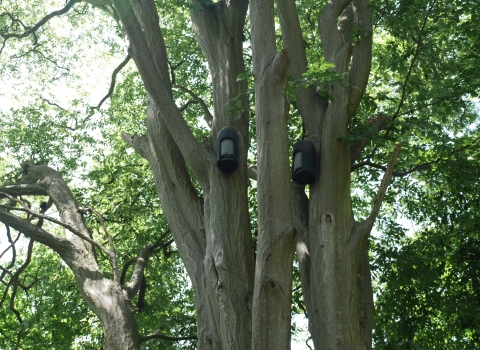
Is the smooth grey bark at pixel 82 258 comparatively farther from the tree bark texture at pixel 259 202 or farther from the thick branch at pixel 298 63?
the thick branch at pixel 298 63

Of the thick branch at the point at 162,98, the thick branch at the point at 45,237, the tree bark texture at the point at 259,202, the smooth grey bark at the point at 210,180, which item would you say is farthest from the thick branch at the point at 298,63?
the thick branch at the point at 45,237

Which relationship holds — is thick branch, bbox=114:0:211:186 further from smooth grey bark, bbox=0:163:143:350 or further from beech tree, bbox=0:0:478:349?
smooth grey bark, bbox=0:163:143:350

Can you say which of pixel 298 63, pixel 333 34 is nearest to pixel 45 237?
pixel 298 63

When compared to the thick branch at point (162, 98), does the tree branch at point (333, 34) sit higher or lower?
higher

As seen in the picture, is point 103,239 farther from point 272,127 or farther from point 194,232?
point 272,127

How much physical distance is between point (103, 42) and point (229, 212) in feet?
30.9

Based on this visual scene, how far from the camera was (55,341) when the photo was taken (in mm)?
8906

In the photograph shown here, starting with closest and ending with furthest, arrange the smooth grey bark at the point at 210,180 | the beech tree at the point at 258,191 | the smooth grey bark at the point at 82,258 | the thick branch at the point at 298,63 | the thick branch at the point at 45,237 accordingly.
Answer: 1. the beech tree at the point at 258,191
2. the smooth grey bark at the point at 210,180
3. the smooth grey bark at the point at 82,258
4. the thick branch at the point at 298,63
5. the thick branch at the point at 45,237

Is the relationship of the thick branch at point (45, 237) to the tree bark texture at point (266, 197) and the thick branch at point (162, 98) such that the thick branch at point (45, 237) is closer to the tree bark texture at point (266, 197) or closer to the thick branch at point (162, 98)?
the tree bark texture at point (266, 197)

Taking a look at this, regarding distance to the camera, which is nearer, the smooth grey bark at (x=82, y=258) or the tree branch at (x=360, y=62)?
the smooth grey bark at (x=82, y=258)

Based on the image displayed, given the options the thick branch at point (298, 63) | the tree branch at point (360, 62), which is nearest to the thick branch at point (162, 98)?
the thick branch at point (298, 63)

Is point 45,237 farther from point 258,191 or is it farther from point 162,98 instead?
point 258,191

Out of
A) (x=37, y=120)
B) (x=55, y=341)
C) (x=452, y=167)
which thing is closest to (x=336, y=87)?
(x=452, y=167)

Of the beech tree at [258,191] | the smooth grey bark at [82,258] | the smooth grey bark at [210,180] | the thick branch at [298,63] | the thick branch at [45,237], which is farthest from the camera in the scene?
the thick branch at [45,237]
